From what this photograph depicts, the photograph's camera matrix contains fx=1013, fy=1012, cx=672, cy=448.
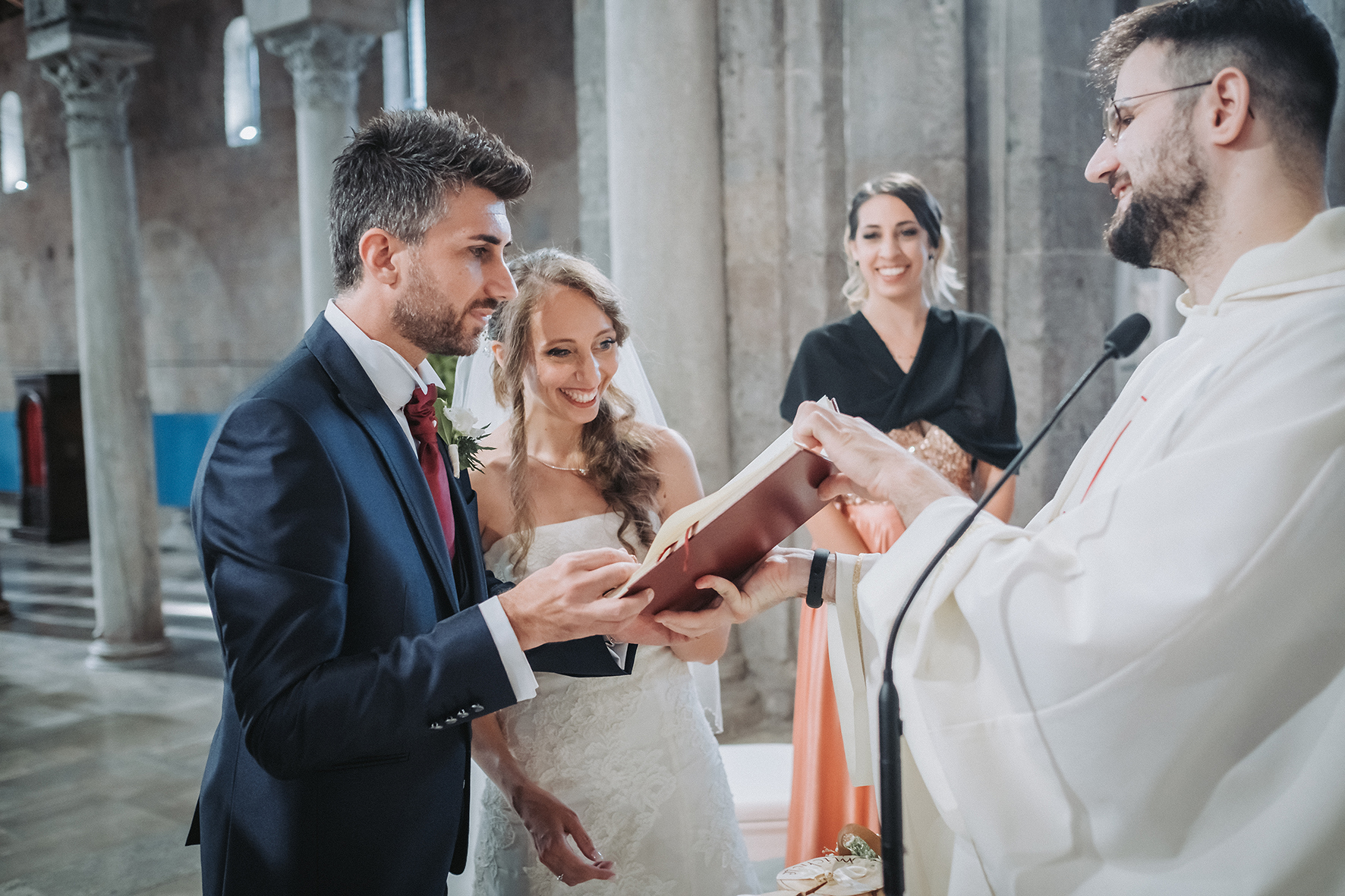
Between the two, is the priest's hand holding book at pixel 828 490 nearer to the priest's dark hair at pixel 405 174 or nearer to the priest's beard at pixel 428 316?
the priest's beard at pixel 428 316

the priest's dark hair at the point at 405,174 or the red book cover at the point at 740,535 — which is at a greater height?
the priest's dark hair at the point at 405,174

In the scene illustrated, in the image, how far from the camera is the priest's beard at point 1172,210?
1.49m

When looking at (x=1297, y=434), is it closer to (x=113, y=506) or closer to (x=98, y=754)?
(x=98, y=754)

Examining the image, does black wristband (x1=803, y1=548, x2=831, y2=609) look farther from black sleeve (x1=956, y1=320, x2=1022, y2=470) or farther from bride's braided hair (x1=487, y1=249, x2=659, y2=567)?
black sleeve (x1=956, y1=320, x2=1022, y2=470)

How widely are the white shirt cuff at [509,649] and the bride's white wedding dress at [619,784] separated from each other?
0.81 metres

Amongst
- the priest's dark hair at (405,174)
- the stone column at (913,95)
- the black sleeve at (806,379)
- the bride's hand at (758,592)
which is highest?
the stone column at (913,95)

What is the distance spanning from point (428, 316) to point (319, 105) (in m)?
5.39

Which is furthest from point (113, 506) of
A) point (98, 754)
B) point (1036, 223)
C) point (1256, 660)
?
point (1256, 660)

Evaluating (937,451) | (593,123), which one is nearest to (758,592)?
(937,451)

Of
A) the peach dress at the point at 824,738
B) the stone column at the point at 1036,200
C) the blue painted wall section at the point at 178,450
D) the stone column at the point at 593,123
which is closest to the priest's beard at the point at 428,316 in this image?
the peach dress at the point at 824,738

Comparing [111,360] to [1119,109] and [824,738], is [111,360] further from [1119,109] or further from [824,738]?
[1119,109]

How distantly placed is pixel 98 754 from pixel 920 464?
5.82 m

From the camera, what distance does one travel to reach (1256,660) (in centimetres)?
123

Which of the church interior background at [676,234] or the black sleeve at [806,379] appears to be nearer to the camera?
the black sleeve at [806,379]
